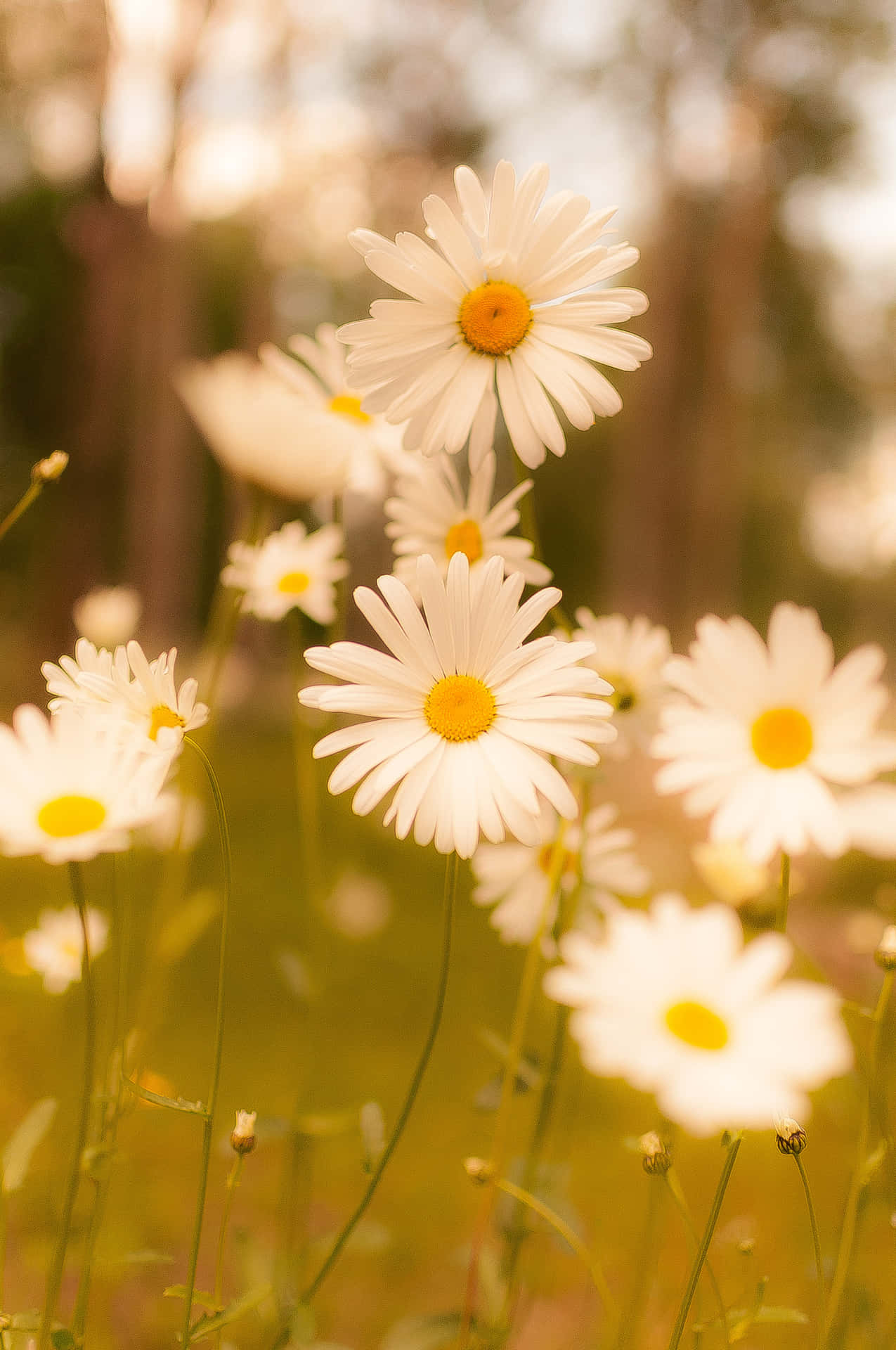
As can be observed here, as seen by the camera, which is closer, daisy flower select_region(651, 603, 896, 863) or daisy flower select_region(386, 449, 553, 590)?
daisy flower select_region(651, 603, 896, 863)

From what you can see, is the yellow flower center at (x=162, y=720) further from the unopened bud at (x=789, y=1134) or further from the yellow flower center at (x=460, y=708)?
the unopened bud at (x=789, y=1134)

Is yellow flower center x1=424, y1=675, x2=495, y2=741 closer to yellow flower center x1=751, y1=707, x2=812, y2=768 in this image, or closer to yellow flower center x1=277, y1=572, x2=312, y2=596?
yellow flower center x1=751, y1=707, x2=812, y2=768

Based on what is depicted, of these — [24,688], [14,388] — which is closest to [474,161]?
[24,688]

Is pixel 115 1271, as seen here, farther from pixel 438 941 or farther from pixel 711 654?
pixel 438 941

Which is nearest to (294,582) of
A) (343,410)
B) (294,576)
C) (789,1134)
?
(294,576)

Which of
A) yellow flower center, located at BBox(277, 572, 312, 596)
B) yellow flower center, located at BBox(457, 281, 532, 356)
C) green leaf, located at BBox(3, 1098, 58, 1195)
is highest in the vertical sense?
yellow flower center, located at BBox(277, 572, 312, 596)

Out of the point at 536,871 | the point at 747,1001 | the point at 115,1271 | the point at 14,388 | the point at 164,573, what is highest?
the point at 14,388

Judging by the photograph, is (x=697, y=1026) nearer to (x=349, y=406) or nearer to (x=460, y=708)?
(x=460, y=708)

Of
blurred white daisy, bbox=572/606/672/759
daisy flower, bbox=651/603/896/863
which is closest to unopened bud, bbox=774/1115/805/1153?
daisy flower, bbox=651/603/896/863
